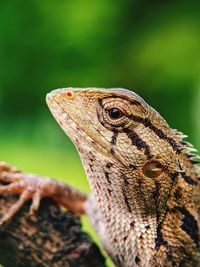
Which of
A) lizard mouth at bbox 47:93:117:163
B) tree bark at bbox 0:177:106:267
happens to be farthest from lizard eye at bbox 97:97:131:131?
tree bark at bbox 0:177:106:267

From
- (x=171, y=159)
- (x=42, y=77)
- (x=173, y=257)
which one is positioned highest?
(x=42, y=77)

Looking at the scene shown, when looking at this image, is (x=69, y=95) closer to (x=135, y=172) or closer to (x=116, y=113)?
(x=116, y=113)

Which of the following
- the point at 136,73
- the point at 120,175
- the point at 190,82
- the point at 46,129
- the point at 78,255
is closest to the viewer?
the point at 120,175

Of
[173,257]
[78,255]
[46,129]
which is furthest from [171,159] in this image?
[46,129]

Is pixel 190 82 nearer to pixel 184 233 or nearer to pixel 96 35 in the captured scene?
pixel 96 35

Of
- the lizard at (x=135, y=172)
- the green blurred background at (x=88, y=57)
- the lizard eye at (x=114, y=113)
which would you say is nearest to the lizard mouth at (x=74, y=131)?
the lizard at (x=135, y=172)

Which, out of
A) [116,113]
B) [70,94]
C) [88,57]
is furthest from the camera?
[88,57]

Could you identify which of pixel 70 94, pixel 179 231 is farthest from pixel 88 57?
pixel 179 231

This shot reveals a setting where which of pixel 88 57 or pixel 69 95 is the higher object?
pixel 88 57
